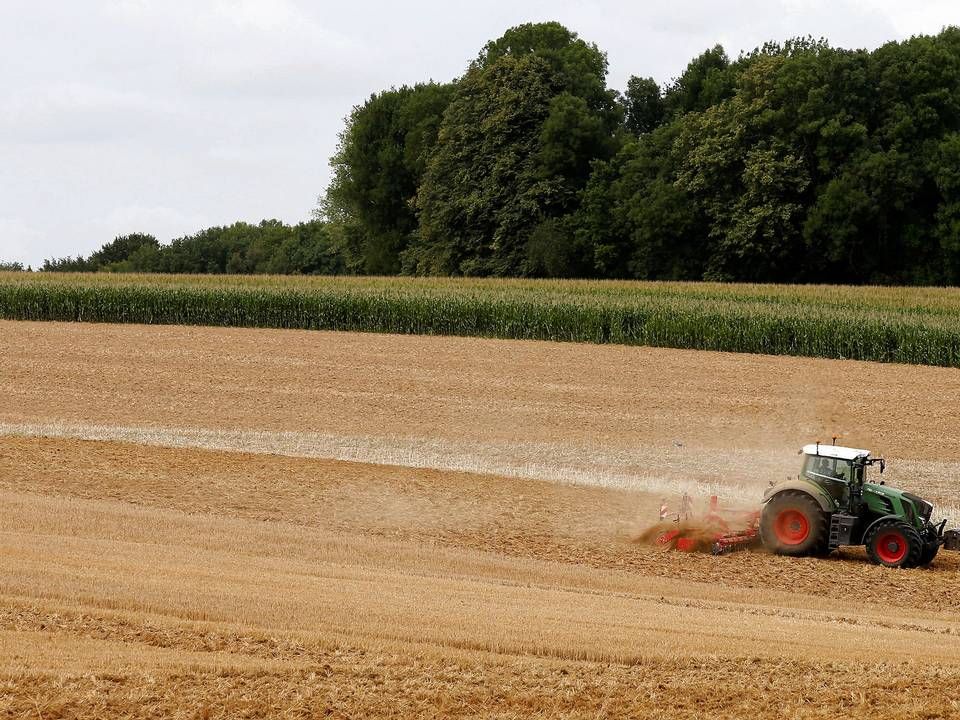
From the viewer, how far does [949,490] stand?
74.3ft

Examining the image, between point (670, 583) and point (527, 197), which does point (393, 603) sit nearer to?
point (670, 583)

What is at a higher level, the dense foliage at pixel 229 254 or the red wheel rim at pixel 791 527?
the dense foliage at pixel 229 254

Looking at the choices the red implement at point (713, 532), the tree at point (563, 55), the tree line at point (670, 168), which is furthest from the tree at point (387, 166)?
the red implement at point (713, 532)

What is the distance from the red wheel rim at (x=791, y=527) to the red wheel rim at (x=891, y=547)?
89 cm

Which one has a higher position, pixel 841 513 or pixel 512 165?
pixel 512 165

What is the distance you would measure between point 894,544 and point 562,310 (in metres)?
26.0

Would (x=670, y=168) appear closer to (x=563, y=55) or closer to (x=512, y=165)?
(x=512, y=165)

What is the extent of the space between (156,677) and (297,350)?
29530 mm

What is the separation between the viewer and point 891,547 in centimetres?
1579

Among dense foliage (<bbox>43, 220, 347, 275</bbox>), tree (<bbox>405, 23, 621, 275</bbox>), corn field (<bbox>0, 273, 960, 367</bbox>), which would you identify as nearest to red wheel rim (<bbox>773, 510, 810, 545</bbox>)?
corn field (<bbox>0, 273, 960, 367</bbox>)

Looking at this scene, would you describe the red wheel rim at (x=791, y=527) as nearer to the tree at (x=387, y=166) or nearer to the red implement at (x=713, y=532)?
the red implement at (x=713, y=532)

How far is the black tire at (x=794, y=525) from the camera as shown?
16.0 metres

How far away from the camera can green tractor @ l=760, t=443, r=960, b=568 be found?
1585 centimetres

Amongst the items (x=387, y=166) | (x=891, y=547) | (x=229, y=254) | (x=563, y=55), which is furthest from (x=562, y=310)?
(x=229, y=254)
